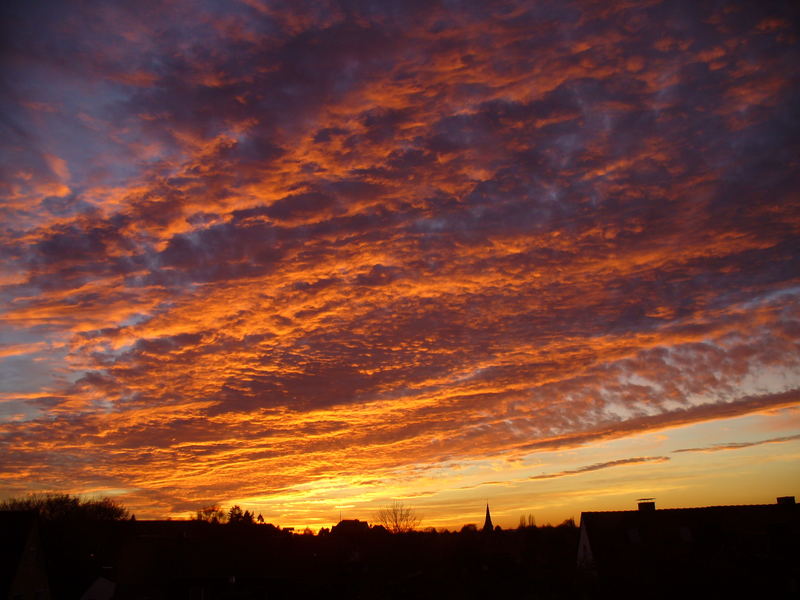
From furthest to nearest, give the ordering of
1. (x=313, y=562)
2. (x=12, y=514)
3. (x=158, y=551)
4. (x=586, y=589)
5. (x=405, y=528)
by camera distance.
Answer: (x=405, y=528) → (x=158, y=551) → (x=313, y=562) → (x=12, y=514) → (x=586, y=589)

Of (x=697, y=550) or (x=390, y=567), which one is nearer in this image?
(x=697, y=550)

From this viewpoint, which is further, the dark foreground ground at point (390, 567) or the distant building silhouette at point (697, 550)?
the dark foreground ground at point (390, 567)

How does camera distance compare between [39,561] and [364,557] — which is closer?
[39,561]

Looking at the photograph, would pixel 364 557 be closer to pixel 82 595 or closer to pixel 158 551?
pixel 158 551

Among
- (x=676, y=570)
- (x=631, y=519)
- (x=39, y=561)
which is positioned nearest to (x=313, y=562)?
(x=39, y=561)

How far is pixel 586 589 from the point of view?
96.8 ft

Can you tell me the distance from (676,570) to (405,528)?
40732mm

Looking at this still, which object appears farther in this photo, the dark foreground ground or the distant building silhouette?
the dark foreground ground

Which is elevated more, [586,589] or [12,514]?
[12,514]

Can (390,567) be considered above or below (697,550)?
below

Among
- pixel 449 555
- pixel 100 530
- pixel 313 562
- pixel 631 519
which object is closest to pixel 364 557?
pixel 313 562

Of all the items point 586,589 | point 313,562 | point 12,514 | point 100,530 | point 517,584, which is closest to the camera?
point 586,589

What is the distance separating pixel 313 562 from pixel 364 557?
3.79 metres

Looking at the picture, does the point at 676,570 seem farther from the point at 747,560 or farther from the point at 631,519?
the point at 631,519
